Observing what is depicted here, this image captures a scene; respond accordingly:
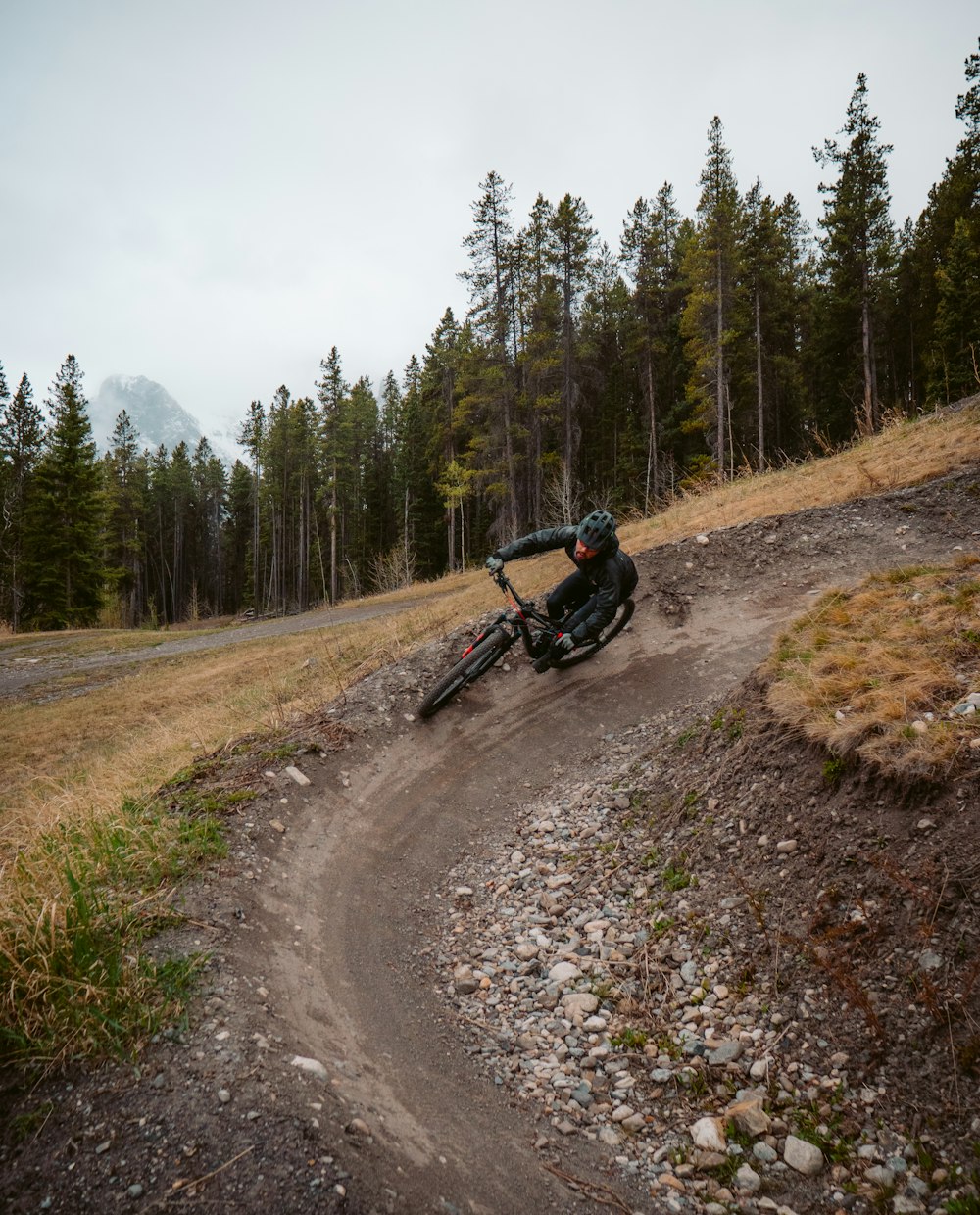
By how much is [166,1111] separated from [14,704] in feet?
52.4

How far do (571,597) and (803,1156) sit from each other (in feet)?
21.2

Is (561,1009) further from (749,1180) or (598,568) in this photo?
(598,568)

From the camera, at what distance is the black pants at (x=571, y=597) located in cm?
860

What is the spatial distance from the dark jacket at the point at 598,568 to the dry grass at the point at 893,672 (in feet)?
7.42

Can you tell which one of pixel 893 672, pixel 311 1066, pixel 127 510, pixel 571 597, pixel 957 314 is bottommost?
pixel 311 1066

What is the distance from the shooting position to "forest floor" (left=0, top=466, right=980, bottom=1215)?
2705 millimetres

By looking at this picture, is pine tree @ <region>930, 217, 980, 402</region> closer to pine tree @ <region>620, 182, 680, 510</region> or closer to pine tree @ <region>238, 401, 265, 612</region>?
pine tree @ <region>620, 182, 680, 510</region>

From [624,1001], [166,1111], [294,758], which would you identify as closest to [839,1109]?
[624,1001]

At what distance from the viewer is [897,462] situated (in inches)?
514

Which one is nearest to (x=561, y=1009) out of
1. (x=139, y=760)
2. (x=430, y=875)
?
(x=430, y=875)

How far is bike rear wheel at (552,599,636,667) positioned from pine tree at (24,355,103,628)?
35460 millimetres

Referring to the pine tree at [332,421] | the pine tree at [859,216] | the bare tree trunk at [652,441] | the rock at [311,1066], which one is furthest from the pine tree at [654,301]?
the rock at [311,1066]

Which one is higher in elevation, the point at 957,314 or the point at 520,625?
the point at 957,314

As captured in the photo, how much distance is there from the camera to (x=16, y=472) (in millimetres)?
38781
